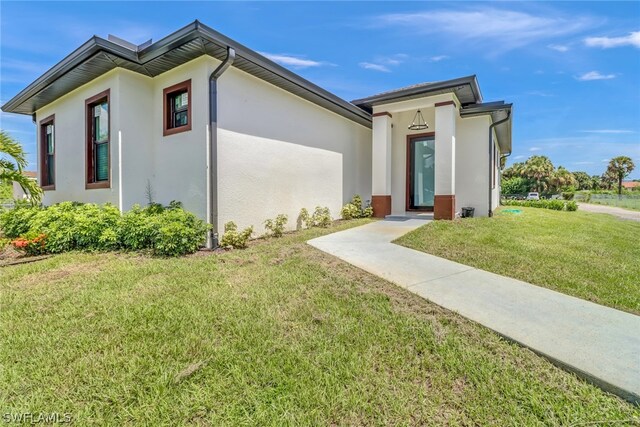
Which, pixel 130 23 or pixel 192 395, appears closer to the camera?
pixel 192 395

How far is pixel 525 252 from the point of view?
562cm

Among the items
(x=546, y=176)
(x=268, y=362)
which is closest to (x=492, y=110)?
(x=268, y=362)

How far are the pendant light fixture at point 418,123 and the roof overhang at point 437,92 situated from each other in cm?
125

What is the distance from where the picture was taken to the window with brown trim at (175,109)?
6917mm

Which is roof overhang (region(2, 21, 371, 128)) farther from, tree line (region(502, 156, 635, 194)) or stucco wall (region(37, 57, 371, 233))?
tree line (region(502, 156, 635, 194))

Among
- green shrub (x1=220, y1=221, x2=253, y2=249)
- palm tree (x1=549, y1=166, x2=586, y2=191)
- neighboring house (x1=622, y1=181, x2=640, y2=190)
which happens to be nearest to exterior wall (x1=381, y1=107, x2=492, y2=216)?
green shrub (x1=220, y1=221, x2=253, y2=249)

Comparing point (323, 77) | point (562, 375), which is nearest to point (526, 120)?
point (323, 77)

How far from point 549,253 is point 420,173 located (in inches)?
224

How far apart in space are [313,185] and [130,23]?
19.1 ft

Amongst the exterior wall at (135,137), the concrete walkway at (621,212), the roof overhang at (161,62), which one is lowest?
the concrete walkway at (621,212)

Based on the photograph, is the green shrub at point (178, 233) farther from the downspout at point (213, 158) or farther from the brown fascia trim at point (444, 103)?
the brown fascia trim at point (444, 103)

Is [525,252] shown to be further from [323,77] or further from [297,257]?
[323,77]

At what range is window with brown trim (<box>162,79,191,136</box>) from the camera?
6.92 metres

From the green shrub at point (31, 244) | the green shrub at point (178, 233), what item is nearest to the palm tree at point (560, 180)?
the green shrub at point (178, 233)
